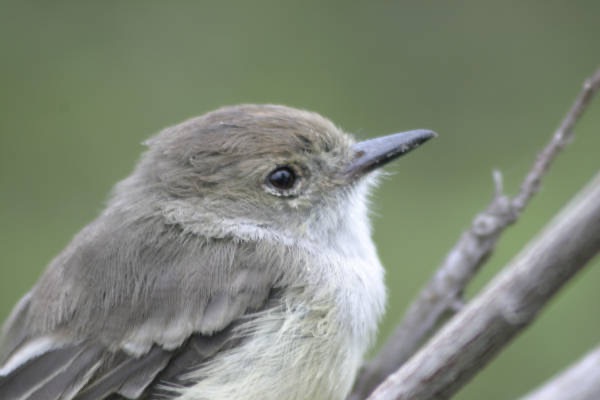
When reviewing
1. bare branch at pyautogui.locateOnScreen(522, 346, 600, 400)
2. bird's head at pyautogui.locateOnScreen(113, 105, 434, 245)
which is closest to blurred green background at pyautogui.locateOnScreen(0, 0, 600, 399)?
bird's head at pyautogui.locateOnScreen(113, 105, 434, 245)

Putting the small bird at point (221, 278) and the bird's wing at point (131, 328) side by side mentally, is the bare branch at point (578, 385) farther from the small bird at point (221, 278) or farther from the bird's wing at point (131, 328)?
the bird's wing at point (131, 328)

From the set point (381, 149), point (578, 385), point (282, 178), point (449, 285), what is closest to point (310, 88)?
point (381, 149)

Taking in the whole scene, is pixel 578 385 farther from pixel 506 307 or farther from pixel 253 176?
Result: pixel 253 176

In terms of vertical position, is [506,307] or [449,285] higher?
[449,285]

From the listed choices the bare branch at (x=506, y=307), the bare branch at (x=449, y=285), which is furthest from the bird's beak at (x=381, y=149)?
the bare branch at (x=506, y=307)

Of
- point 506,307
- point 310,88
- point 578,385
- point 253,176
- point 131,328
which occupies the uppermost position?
point 310,88

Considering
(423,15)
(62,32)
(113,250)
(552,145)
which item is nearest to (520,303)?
(552,145)
